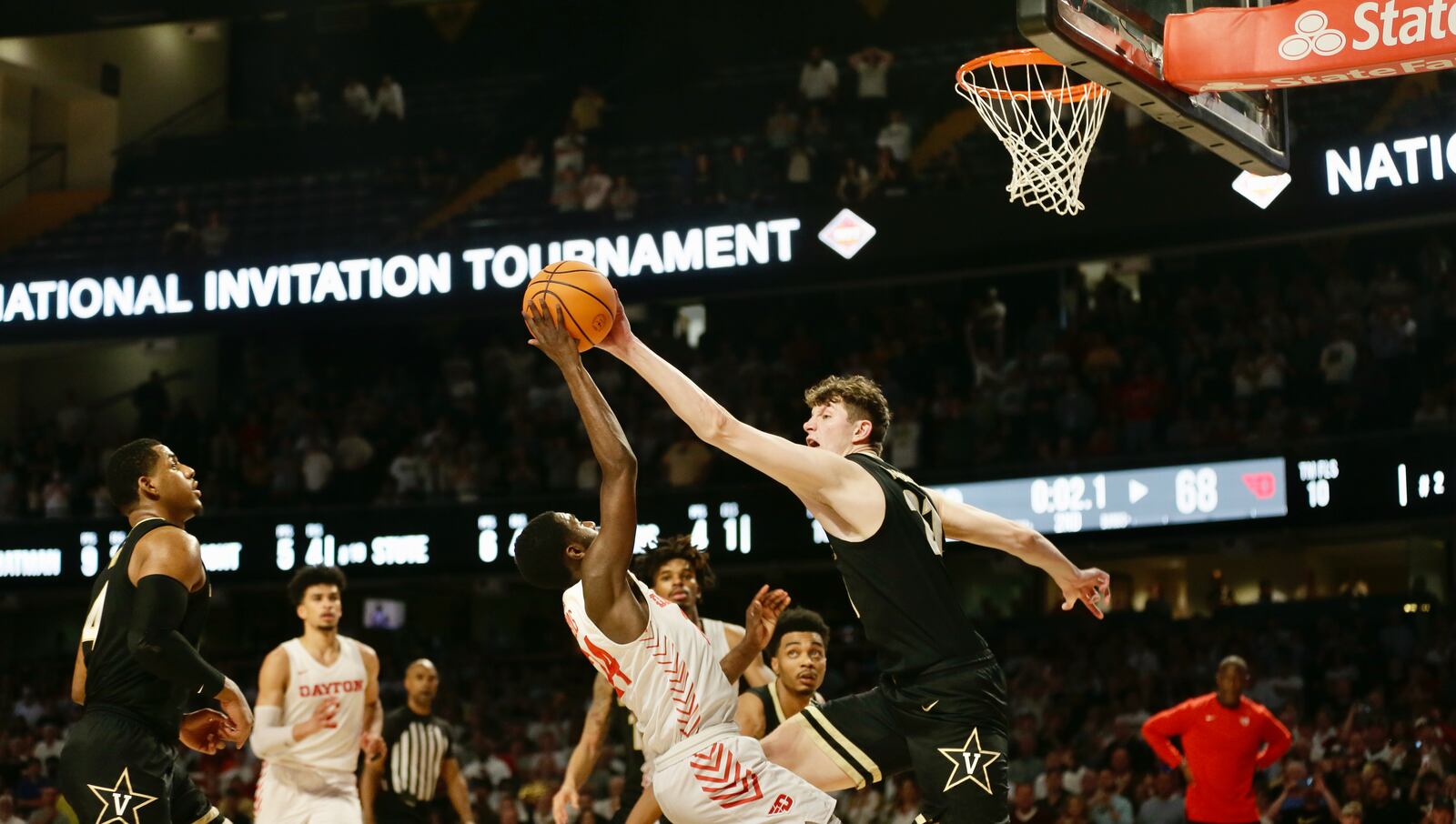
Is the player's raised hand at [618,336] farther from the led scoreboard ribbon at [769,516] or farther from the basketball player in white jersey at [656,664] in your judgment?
the led scoreboard ribbon at [769,516]

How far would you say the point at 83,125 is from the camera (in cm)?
2491

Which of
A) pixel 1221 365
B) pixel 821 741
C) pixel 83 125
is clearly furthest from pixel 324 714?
pixel 83 125

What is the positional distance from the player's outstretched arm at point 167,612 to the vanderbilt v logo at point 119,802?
37cm

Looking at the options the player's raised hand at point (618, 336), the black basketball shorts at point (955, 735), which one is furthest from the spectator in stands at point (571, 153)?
the black basketball shorts at point (955, 735)

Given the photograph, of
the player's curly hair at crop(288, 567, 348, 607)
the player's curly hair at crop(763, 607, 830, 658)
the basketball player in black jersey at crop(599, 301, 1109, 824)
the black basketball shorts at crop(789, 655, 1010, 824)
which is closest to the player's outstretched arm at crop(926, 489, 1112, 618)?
the basketball player in black jersey at crop(599, 301, 1109, 824)

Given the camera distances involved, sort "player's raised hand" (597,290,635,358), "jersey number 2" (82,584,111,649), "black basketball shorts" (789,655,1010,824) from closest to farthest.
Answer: "black basketball shorts" (789,655,1010,824) < "player's raised hand" (597,290,635,358) < "jersey number 2" (82,584,111,649)

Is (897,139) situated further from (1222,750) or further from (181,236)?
(1222,750)

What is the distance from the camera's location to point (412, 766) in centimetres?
998

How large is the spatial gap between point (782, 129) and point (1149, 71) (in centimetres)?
1225

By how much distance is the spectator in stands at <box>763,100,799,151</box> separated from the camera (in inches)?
752

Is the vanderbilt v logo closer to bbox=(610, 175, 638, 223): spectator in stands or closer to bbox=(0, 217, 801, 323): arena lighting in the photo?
bbox=(0, 217, 801, 323): arena lighting

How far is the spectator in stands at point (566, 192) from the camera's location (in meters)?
19.0

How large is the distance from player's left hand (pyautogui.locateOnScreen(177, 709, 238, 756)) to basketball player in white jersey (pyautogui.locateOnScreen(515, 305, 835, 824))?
1.39 metres

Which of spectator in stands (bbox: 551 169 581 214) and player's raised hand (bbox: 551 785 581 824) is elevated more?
spectator in stands (bbox: 551 169 581 214)
